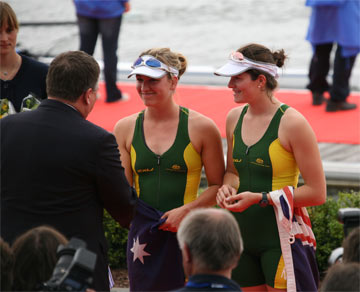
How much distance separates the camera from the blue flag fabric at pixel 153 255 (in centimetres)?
378

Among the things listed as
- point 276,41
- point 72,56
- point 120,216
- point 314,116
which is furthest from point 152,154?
point 276,41

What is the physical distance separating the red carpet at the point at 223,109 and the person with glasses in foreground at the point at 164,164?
11.8ft

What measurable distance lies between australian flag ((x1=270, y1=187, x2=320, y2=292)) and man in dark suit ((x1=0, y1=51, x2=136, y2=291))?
0.90m

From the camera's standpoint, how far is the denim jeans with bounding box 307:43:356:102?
790cm

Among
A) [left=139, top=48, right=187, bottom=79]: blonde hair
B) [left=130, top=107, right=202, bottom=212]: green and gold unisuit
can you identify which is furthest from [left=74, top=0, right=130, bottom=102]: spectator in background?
[left=130, top=107, right=202, bottom=212]: green and gold unisuit

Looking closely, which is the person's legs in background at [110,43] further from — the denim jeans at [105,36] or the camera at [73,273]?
the camera at [73,273]

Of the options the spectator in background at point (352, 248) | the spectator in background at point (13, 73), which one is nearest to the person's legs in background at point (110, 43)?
the spectator in background at point (13, 73)

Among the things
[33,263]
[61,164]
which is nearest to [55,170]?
[61,164]

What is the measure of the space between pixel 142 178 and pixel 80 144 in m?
0.88

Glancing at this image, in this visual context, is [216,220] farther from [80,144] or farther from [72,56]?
[72,56]

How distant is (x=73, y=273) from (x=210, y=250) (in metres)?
0.49

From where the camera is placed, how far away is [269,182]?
3695mm

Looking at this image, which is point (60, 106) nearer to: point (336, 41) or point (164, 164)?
point (164, 164)

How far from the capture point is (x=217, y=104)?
8750 mm
